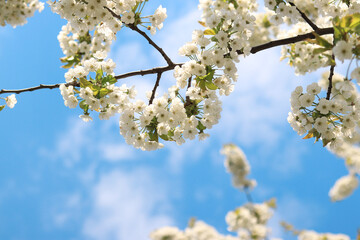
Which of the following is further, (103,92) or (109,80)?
(109,80)

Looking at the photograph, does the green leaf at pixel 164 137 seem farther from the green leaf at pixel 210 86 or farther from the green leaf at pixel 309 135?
the green leaf at pixel 309 135

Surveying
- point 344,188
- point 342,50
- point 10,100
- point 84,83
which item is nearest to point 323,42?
point 342,50

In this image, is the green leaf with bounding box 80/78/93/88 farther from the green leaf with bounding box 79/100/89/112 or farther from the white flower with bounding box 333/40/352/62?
the white flower with bounding box 333/40/352/62

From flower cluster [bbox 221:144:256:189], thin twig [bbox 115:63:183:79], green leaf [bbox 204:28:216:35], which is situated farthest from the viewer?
thin twig [bbox 115:63:183:79]

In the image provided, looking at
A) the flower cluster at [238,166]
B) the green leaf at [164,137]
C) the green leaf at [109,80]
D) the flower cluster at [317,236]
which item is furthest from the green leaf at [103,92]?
the flower cluster at [317,236]

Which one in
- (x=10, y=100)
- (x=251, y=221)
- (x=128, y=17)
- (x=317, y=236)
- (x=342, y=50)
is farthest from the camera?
(x=10, y=100)

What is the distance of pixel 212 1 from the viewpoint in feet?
13.7

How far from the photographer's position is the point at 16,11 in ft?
12.9

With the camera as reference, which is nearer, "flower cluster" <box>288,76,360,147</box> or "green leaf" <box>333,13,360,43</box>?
"green leaf" <box>333,13,360,43</box>

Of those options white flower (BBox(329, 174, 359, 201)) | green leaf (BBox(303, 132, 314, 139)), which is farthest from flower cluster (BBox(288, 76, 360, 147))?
white flower (BBox(329, 174, 359, 201))

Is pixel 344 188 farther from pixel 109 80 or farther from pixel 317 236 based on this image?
pixel 109 80

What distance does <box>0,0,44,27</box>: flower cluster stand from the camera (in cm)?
386

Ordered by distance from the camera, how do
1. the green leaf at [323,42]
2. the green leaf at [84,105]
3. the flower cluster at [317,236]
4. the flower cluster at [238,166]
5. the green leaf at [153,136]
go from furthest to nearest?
the green leaf at [84,105] < the green leaf at [153,136] < the flower cluster at [317,236] < the green leaf at [323,42] < the flower cluster at [238,166]

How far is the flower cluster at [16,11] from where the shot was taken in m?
3.86
